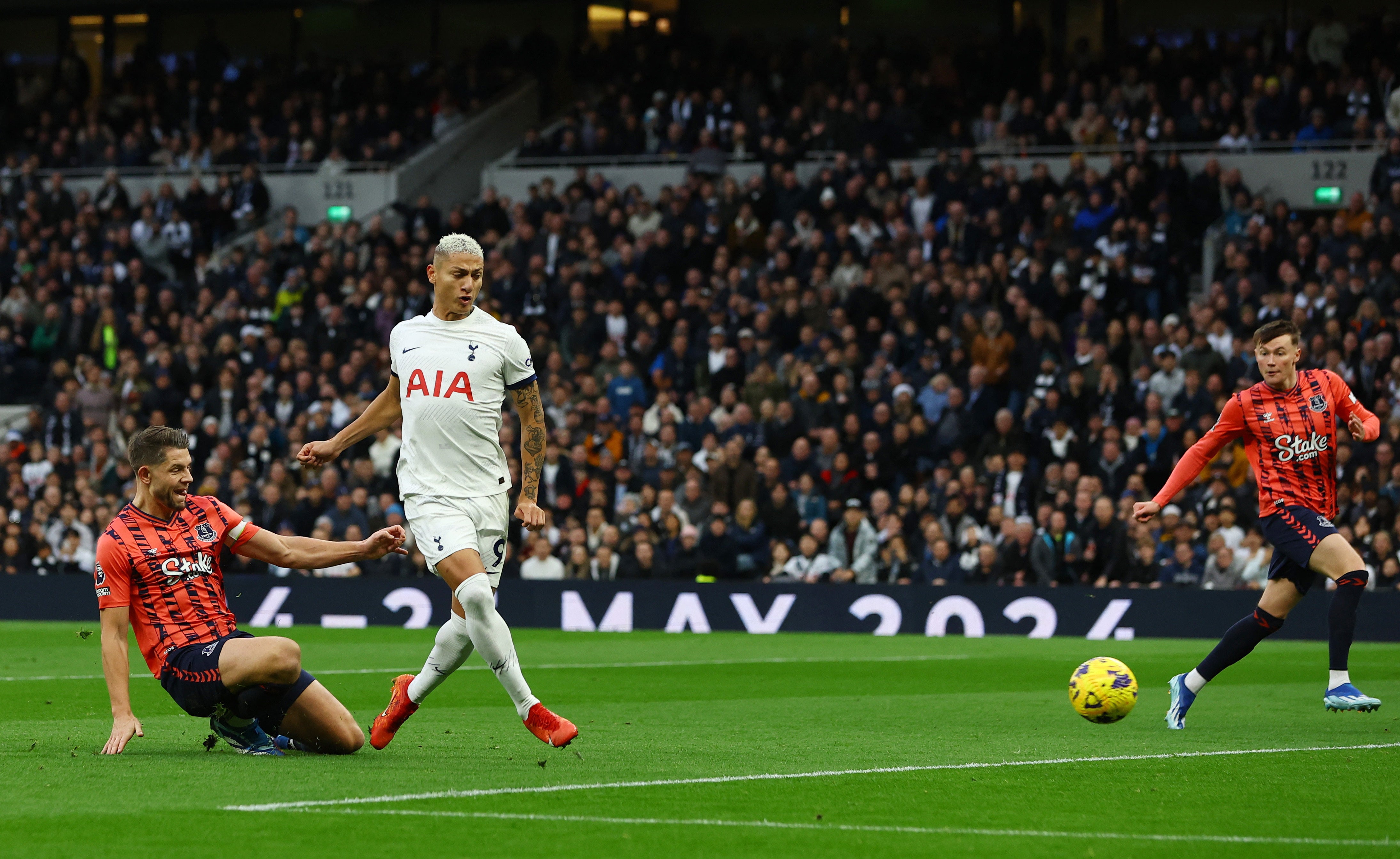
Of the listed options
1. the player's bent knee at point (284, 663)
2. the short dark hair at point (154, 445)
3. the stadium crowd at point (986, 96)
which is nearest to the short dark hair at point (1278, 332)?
the player's bent knee at point (284, 663)

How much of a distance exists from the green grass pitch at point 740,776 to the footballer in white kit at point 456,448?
1.63 ft

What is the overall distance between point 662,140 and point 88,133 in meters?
11.2

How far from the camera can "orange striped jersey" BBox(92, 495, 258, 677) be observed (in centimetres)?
844

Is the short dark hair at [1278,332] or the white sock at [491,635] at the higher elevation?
the short dark hair at [1278,332]

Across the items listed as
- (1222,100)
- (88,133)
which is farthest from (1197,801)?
(88,133)

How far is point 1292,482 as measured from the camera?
10875 mm

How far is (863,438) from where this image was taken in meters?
22.9

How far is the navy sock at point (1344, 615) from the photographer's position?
10633 millimetres

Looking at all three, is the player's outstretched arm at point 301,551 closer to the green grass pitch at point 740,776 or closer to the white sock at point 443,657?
the white sock at point 443,657

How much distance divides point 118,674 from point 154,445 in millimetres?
1019

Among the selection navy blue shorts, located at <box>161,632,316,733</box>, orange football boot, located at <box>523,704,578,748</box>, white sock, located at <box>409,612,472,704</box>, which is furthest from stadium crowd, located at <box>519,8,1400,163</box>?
navy blue shorts, located at <box>161,632,316,733</box>

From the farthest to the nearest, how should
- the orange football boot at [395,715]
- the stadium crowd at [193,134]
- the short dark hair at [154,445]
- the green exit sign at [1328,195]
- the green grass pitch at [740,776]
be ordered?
1. the stadium crowd at [193,134]
2. the green exit sign at [1328,195]
3. the orange football boot at [395,715]
4. the short dark hair at [154,445]
5. the green grass pitch at [740,776]

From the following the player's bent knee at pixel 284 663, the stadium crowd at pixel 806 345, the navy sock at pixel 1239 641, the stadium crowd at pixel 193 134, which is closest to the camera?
the player's bent knee at pixel 284 663

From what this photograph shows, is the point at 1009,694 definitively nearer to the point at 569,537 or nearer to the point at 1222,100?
the point at 569,537
